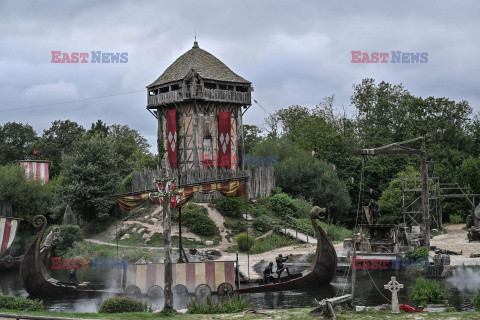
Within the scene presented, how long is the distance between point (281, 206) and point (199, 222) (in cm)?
692

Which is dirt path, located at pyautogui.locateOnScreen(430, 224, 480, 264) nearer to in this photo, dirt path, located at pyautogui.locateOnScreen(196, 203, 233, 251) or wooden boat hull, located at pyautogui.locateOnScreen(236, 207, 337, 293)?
wooden boat hull, located at pyautogui.locateOnScreen(236, 207, 337, 293)

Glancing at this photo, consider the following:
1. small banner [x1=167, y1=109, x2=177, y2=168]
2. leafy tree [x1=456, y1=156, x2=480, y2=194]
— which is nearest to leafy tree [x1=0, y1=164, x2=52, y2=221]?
small banner [x1=167, y1=109, x2=177, y2=168]

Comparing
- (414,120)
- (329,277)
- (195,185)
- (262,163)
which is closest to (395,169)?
(414,120)

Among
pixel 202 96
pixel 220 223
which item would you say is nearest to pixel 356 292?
pixel 220 223

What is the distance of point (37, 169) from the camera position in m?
43.3

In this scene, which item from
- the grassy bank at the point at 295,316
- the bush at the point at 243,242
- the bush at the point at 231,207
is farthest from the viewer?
the bush at the point at 231,207

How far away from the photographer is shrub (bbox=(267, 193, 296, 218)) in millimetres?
38500

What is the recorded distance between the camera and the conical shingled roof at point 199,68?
1681 inches

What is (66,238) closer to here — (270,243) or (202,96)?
(270,243)

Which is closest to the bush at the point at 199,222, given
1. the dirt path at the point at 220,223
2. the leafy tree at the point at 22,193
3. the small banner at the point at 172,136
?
the dirt path at the point at 220,223

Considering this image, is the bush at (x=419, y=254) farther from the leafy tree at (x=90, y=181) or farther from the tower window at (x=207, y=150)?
the leafy tree at (x=90, y=181)

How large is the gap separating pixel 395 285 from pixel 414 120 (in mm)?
38697

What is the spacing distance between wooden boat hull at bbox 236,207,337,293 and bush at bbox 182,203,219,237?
1327 cm

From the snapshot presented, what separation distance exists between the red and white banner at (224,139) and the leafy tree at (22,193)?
13.5 meters
